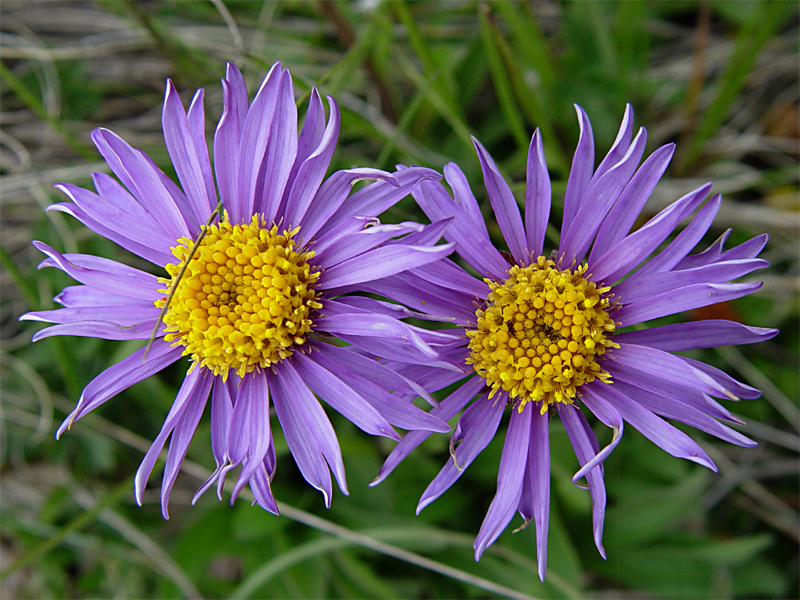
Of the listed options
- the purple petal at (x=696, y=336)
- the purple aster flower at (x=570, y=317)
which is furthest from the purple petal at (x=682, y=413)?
the purple petal at (x=696, y=336)

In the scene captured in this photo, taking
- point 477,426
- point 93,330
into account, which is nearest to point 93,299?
point 93,330

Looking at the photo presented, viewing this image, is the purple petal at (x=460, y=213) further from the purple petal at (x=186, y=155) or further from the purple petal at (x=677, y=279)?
the purple petal at (x=186, y=155)

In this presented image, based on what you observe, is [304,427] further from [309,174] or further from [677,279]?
[677,279]

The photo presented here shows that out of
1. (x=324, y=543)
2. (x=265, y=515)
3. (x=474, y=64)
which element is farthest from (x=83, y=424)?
(x=474, y=64)

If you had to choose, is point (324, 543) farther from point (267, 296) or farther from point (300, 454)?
point (267, 296)

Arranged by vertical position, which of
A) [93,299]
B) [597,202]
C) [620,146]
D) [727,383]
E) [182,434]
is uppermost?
[620,146]

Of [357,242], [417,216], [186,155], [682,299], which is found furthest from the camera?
→ [417,216]
